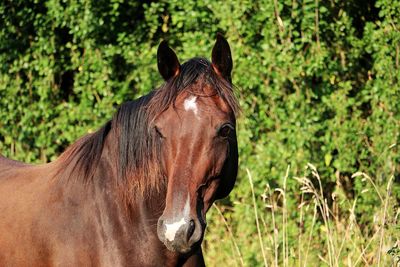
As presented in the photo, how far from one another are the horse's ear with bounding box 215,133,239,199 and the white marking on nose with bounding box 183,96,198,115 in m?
0.25

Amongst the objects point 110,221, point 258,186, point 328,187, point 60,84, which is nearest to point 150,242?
point 110,221

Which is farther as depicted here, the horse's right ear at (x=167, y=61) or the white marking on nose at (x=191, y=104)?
the horse's right ear at (x=167, y=61)

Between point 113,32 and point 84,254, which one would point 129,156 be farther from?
point 113,32

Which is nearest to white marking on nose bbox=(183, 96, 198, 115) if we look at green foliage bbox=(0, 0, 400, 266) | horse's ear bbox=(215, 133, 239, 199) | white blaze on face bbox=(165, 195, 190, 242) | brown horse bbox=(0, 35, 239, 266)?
brown horse bbox=(0, 35, 239, 266)

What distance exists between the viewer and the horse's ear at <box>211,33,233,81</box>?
3910 millimetres

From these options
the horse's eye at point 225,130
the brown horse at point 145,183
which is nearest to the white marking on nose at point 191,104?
the brown horse at point 145,183

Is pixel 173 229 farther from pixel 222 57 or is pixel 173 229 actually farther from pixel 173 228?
pixel 222 57

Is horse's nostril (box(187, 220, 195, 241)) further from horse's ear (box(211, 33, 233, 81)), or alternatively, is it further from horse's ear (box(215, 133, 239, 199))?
horse's ear (box(211, 33, 233, 81))

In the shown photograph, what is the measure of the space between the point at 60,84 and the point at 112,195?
472 cm

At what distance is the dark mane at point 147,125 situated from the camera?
3.79 m

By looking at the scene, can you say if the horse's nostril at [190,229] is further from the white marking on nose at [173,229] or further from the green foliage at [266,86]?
the green foliage at [266,86]

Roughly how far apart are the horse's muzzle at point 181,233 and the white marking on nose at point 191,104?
1.74ft

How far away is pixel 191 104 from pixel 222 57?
0.36 metres

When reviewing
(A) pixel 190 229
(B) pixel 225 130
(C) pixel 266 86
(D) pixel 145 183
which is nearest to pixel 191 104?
(B) pixel 225 130
